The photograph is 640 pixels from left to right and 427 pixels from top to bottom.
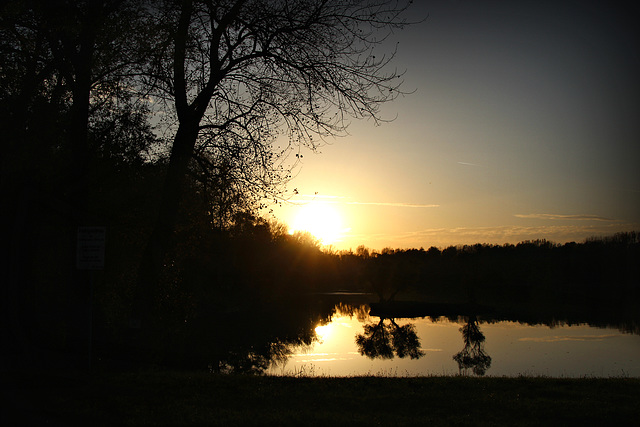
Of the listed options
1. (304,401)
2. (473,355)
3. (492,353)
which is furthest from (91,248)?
(492,353)

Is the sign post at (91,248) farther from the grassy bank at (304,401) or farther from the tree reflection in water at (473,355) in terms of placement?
the tree reflection in water at (473,355)

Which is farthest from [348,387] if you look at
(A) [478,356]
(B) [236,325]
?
(B) [236,325]

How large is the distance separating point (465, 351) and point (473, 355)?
55.2 inches

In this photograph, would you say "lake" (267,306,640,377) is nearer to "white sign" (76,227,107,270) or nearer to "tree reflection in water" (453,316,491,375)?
"tree reflection in water" (453,316,491,375)

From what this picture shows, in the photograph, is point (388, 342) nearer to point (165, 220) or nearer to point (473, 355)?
point (473, 355)

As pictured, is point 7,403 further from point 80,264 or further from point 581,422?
point 581,422

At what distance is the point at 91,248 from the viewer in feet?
31.8

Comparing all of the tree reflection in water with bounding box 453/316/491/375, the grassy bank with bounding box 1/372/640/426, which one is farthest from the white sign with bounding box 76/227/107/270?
the tree reflection in water with bounding box 453/316/491/375

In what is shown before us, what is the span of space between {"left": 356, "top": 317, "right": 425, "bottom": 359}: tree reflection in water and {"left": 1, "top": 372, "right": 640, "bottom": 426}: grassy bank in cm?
1793

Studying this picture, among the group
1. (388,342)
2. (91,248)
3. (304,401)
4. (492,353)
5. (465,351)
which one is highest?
(91,248)

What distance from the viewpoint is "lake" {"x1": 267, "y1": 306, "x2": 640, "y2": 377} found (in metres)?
21.4

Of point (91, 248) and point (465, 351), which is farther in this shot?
point (465, 351)

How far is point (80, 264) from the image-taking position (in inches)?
379

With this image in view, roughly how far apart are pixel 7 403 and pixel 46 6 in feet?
25.4
